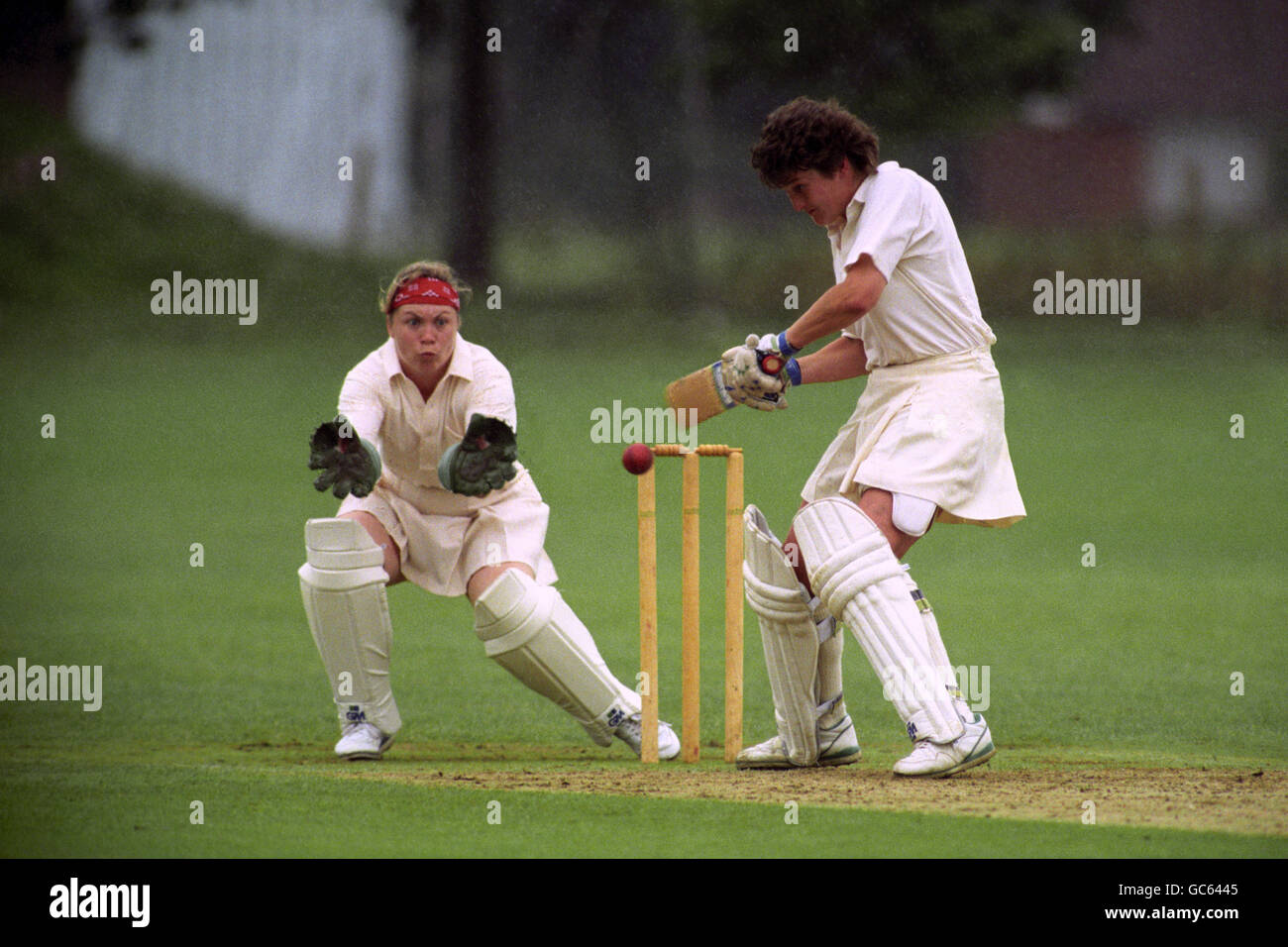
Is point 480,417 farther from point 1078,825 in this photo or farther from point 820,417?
point 820,417

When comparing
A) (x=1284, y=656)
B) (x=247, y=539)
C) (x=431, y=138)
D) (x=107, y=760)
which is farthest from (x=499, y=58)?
(x=107, y=760)

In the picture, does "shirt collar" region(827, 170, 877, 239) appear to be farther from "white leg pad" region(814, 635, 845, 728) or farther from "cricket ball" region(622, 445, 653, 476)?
"white leg pad" region(814, 635, 845, 728)

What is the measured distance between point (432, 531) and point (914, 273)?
152cm

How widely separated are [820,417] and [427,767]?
8261 mm

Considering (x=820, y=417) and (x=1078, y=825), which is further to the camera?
(x=820, y=417)

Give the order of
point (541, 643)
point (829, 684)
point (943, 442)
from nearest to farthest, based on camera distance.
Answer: point (943, 442) → point (829, 684) → point (541, 643)

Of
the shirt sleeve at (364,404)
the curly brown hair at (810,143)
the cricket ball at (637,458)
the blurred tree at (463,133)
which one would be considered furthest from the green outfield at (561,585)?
the curly brown hair at (810,143)

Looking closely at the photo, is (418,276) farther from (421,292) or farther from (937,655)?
(937,655)

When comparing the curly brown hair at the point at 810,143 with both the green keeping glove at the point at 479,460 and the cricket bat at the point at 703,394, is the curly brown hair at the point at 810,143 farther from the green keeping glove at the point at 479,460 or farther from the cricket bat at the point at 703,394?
the green keeping glove at the point at 479,460

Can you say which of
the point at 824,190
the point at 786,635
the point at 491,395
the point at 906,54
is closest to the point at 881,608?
the point at 786,635

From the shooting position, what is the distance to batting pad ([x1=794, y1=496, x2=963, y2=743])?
13.3 feet

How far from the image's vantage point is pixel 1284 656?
6473 millimetres

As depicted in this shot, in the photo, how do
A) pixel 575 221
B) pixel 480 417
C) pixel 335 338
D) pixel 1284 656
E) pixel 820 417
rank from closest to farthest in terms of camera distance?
pixel 480 417 < pixel 1284 656 < pixel 820 417 < pixel 335 338 < pixel 575 221

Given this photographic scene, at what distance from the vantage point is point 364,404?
15.5 ft
